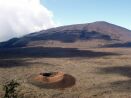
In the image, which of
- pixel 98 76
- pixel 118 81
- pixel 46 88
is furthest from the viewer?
pixel 98 76

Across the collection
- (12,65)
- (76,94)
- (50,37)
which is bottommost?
(76,94)

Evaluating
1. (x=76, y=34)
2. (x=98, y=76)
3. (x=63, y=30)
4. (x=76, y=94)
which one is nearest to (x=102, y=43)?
(x=76, y=34)

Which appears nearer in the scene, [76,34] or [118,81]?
[118,81]

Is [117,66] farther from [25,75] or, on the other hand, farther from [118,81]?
[25,75]

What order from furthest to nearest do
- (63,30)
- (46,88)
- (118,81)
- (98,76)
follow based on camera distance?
(63,30), (98,76), (118,81), (46,88)

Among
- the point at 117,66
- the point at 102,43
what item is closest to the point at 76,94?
the point at 117,66

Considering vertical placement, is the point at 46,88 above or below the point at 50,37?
below
